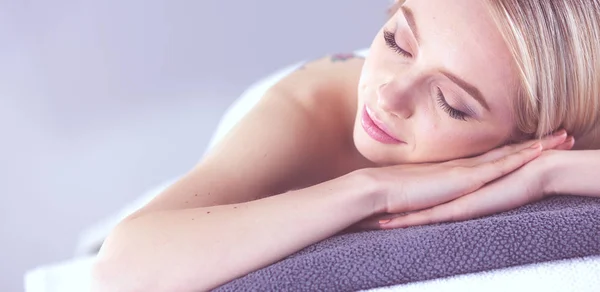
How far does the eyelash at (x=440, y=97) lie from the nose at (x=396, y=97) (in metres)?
0.04

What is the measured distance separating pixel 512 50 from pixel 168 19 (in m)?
1.20

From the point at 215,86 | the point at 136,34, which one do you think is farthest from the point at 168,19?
the point at 215,86

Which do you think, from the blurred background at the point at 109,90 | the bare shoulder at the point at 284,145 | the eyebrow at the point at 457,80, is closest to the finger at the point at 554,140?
the eyebrow at the point at 457,80

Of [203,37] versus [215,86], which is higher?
[203,37]

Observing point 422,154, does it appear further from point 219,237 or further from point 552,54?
point 219,237

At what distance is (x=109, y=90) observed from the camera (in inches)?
75.6

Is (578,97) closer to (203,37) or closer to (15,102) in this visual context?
(203,37)

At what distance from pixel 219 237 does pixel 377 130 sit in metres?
0.34

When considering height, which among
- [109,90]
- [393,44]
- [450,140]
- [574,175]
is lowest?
[574,175]

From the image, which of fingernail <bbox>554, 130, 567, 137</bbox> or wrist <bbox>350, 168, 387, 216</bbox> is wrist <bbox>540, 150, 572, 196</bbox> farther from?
wrist <bbox>350, 168, 387, 216</bbox>

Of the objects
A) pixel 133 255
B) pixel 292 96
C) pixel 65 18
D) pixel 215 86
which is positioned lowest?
pixel 133 255

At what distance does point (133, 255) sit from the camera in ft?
2.77

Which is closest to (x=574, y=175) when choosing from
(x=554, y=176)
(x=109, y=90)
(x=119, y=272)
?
(x=554, y=176)

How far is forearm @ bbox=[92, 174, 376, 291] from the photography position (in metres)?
0.81
